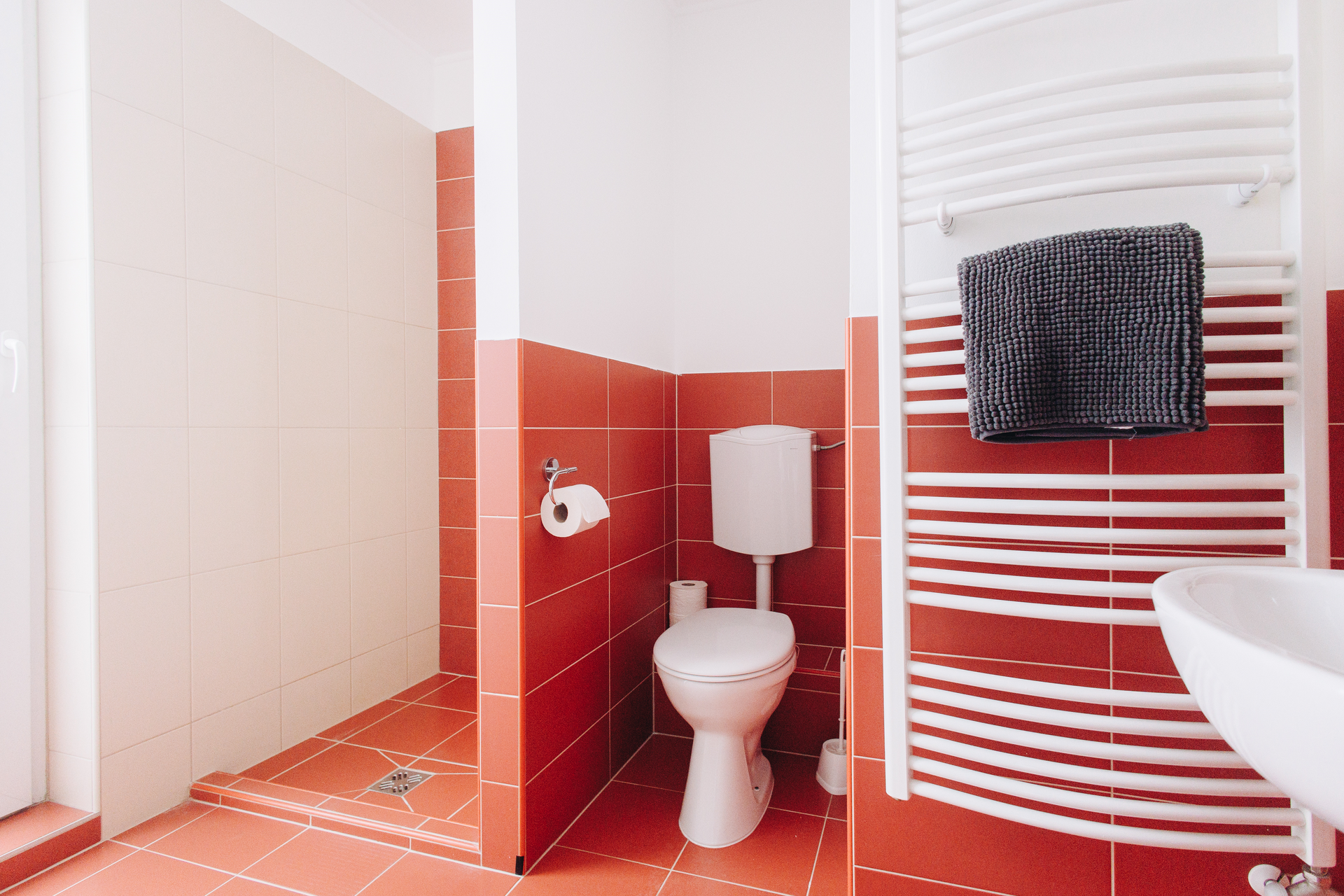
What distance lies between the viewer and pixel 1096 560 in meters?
0.96

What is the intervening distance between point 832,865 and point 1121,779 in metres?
0.79

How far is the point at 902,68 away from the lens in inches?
46.8

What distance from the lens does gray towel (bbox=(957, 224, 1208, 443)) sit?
0.85m

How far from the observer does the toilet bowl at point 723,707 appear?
153 centimetres

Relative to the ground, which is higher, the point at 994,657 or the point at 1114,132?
the point at 1114,132

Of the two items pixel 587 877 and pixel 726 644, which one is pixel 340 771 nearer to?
pixel 587 877

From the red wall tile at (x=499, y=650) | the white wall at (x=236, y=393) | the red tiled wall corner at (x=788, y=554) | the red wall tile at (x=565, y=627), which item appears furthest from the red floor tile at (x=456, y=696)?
the red wall tile at (x=499, y=650)

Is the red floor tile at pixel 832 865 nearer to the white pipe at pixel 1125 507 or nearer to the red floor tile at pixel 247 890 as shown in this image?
the white pipe at pixel 1125 507

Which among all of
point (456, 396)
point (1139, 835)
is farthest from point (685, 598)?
point (1139, 835)

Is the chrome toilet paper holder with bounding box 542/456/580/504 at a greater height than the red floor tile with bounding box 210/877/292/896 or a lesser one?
greater

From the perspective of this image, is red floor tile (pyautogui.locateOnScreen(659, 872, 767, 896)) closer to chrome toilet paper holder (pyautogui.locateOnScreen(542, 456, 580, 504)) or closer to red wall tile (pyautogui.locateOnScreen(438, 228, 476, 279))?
chrome toilet paper holder (pyautogui.locateOnScreen(542, 456, 580, 504))

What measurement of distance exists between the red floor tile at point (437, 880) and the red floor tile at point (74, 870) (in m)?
0.63

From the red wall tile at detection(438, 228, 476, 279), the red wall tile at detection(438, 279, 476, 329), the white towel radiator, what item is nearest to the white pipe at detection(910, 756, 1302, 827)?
the white towel radiator

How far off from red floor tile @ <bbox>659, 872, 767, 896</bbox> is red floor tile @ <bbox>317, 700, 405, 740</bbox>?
4.06 ft
